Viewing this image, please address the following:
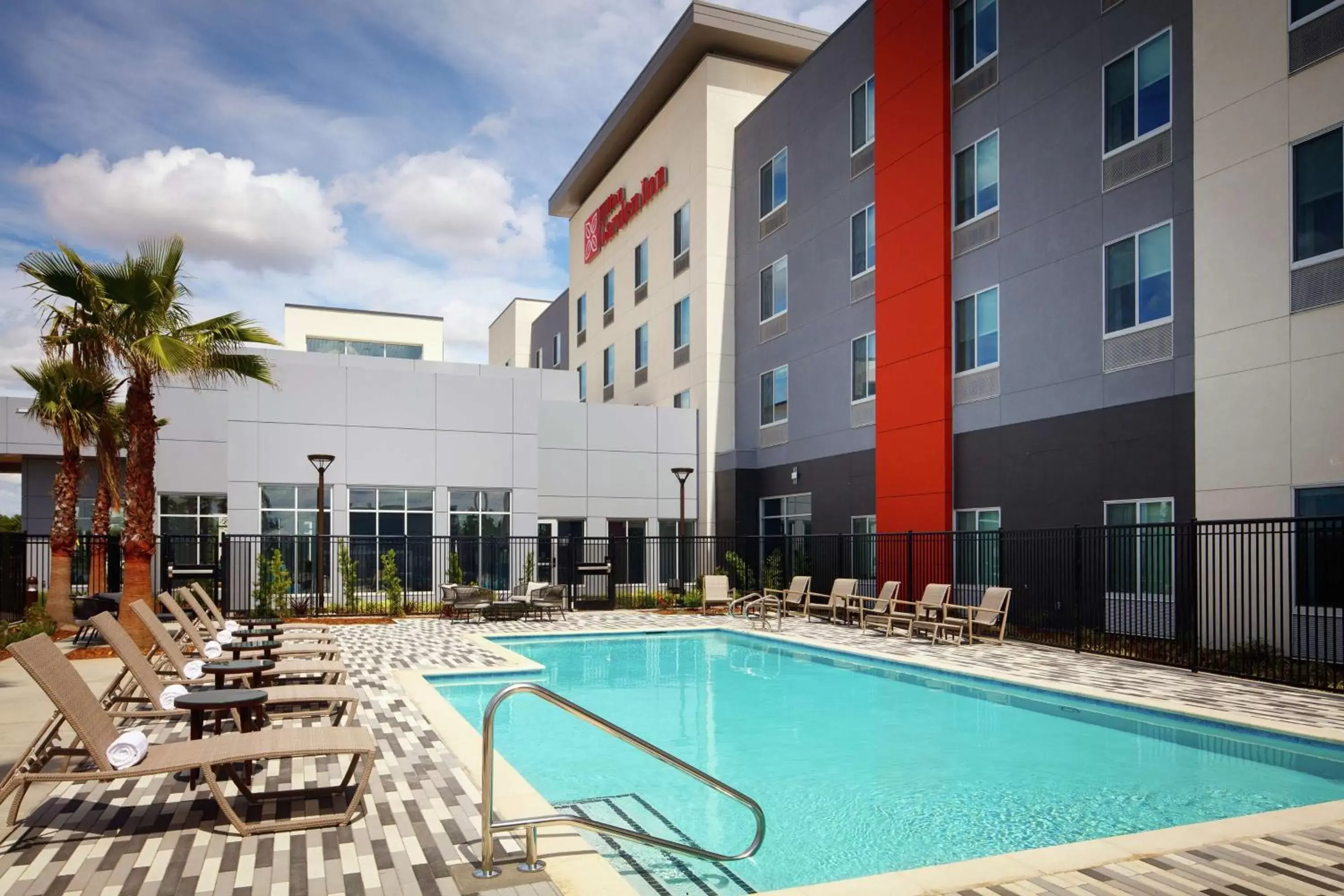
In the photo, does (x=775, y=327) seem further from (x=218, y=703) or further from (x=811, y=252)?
(x=218, y=703)

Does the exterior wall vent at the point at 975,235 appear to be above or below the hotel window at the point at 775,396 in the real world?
above

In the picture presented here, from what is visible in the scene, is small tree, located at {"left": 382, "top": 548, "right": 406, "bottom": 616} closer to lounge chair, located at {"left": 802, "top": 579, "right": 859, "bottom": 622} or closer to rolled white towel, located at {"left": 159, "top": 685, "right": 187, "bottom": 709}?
lounge chair, located at {"left": 802, "top": 579, "right": 859, "bottom": 622}

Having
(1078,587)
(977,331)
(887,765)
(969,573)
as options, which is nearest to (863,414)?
(977,331)

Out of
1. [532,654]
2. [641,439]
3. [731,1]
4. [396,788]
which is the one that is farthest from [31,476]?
[396,788]

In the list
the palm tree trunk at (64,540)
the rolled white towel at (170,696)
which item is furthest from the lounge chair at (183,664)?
the palm tree trunk at (64,540)

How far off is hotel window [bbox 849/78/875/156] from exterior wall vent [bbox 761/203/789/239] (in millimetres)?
3307

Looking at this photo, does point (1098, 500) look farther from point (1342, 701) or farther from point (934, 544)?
point (1342, 701)

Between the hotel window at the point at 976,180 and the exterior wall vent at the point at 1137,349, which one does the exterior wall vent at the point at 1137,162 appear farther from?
the hotel window at the point at 976,180

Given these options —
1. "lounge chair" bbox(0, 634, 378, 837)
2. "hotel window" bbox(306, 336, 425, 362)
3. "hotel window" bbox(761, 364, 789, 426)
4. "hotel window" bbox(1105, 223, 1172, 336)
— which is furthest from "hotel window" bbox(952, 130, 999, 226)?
"hotel window" bbox(306, 336, 425, 362)

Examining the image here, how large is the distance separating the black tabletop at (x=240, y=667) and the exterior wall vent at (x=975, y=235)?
1608 cm

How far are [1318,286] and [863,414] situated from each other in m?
11.2

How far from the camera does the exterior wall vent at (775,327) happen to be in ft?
87.2

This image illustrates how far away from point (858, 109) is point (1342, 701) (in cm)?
1757

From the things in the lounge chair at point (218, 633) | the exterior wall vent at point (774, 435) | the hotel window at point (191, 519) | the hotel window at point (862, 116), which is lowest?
the lounge chair at point (218, 633)
